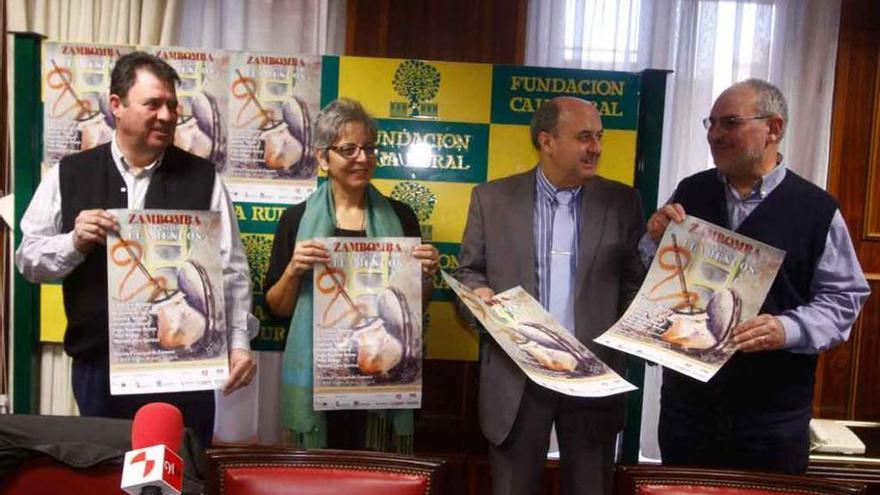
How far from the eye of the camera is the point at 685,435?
83.1 inches

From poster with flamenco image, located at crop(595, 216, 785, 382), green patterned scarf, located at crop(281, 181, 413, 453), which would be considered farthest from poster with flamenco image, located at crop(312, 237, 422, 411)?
poster with flamenco image, located at crop(595, 216, 785, 382)

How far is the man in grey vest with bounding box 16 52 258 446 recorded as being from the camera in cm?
201

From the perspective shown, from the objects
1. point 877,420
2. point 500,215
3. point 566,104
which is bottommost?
point 877,420

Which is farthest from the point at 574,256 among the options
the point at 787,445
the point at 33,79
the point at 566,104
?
the point at 33,79

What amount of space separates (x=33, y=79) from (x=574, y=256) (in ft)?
6.00

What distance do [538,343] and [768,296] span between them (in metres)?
0.61

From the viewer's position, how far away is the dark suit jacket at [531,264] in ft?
6.70

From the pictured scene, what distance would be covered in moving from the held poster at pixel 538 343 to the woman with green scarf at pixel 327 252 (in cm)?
32

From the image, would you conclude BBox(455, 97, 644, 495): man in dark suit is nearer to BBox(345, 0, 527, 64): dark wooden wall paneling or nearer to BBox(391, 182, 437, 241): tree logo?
BBox(391, 182, 437, 241): tree logo

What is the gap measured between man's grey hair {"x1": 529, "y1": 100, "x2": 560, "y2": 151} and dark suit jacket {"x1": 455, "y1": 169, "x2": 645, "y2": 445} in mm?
118

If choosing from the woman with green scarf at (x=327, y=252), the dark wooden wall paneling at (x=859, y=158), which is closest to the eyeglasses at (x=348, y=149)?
the woman with green scarf at (x=327, y=252)

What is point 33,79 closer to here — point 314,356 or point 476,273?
point 314,356

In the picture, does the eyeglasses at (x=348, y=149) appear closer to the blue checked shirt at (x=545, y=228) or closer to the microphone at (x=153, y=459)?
the blue checked shirt at (x=545, y=228)

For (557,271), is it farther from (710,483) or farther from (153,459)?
(153,459)
